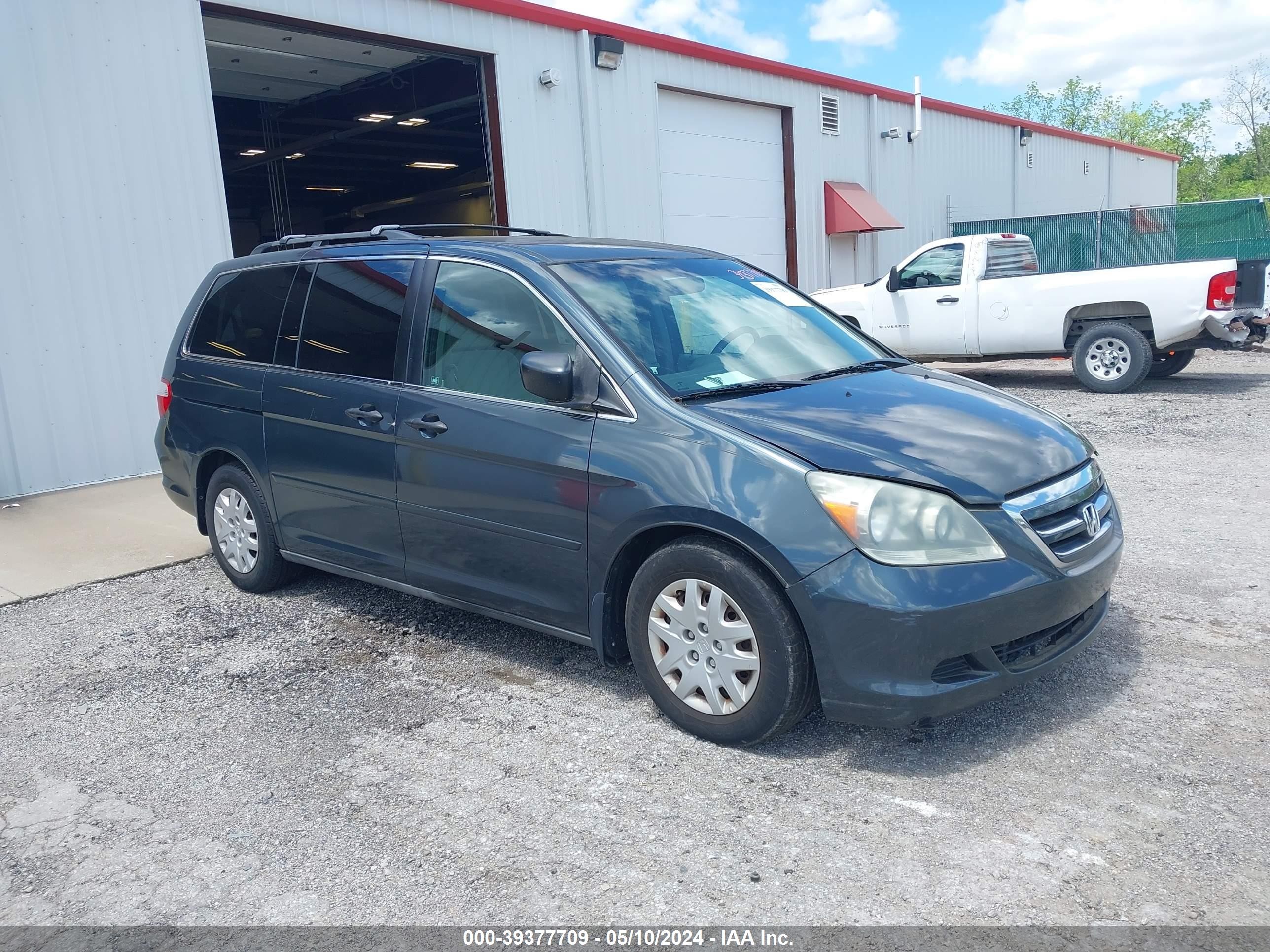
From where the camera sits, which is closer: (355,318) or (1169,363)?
(355,318)

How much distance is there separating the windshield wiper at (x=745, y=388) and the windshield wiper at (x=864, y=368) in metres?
0.13

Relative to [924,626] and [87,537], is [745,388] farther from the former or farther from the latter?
[87,537]

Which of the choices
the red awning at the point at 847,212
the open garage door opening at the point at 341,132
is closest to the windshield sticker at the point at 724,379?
the open garage door opening at the point at 341,132

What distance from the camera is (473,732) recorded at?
3867 mm

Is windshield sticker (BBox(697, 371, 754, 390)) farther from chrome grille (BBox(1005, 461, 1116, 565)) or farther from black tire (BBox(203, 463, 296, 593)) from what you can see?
black tire (BBox(203, 463, 296, 593))

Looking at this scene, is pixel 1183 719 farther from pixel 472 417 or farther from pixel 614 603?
pixel 472 417

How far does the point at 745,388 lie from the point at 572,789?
1621mm

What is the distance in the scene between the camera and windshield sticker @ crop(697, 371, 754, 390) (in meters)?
3.96

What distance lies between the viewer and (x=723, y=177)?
616 inches

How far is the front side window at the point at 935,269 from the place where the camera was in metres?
12.8

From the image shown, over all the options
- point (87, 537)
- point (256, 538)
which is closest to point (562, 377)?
point (256, 538)

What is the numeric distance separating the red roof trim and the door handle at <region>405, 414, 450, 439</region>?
867cm

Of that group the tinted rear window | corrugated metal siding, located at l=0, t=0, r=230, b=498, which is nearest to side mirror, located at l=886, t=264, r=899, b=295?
the tinted rear window

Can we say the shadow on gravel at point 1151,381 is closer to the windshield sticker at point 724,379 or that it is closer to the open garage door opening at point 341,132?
the open garage door opening at point 341,132
